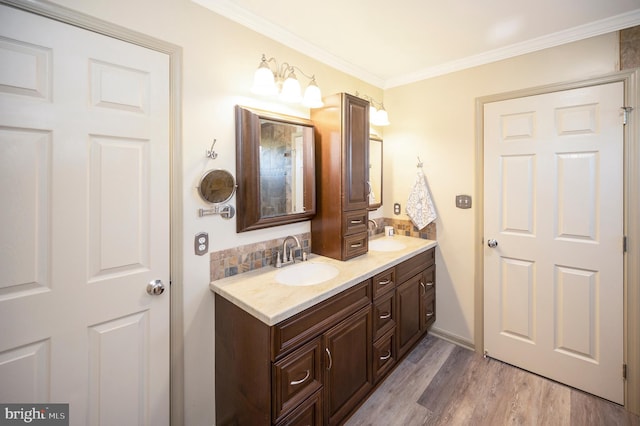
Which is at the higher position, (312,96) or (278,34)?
(278,34)

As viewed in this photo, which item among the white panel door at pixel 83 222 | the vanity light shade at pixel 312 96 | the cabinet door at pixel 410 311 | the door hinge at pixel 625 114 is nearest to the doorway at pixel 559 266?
the door hinge at pixel 625 114

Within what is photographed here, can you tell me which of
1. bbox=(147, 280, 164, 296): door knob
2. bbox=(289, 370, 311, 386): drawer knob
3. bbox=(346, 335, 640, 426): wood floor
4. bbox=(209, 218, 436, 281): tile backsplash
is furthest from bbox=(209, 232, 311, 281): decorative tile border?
bbox=(346, 335, 640, 426): wood floor

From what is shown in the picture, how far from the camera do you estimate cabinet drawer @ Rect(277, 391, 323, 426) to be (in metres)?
1.26

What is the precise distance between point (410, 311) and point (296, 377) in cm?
123

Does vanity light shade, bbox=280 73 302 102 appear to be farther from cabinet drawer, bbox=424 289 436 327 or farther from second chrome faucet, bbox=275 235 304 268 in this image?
cabinet drawer, bbox=424 289 436 327

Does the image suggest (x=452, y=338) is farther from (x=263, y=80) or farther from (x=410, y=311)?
(x=263, y=80)

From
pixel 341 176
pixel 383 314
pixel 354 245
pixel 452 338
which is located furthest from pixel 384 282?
pixel 452 338

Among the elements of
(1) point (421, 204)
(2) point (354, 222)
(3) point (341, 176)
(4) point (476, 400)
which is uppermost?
(3) point (341, 176)

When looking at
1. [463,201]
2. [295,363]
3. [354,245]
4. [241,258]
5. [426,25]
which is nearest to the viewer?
[295,363]

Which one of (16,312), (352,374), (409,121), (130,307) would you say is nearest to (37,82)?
(16,312)

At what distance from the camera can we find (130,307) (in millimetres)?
1271

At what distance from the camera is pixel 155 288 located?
1322 millimetres

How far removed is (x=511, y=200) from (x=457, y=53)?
4.03 feet

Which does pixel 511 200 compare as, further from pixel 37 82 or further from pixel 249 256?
pixel 37 82
